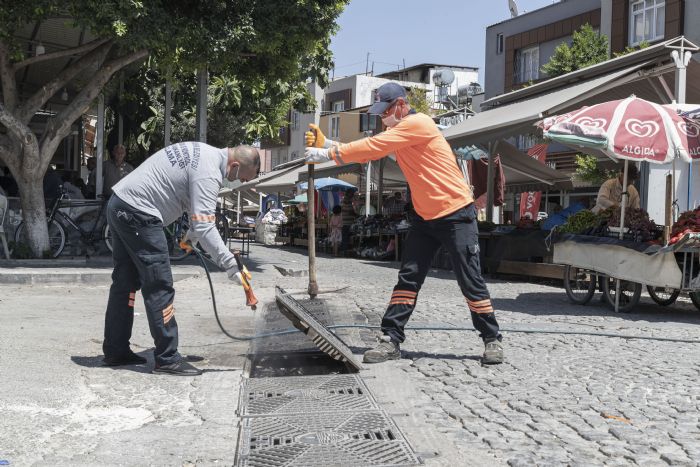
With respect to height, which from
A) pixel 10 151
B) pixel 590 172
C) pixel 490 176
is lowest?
pixel 10 151

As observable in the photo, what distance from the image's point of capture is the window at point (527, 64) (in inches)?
1555

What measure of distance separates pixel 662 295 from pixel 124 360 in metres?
7.29

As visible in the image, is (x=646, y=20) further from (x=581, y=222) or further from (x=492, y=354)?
(x=492, y=354)

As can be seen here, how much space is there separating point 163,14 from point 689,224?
7.63m

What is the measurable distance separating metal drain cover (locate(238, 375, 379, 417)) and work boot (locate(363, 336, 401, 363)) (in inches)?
18.5

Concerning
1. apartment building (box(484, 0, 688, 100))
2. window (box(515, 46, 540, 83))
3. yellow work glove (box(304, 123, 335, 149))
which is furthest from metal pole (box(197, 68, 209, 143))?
window (box(515, 46, 540, 83))

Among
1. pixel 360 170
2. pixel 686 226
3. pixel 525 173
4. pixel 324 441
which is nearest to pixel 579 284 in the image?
pixel 686 226

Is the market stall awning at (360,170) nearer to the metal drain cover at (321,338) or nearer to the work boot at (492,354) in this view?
the work boot at (492,354)

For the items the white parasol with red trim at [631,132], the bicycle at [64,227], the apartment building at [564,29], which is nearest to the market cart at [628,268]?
the white parasol with red trim at [631,132]

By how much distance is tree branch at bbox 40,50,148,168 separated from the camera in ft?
43.2

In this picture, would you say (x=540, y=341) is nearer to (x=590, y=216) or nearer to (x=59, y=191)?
(x=590, y=216)

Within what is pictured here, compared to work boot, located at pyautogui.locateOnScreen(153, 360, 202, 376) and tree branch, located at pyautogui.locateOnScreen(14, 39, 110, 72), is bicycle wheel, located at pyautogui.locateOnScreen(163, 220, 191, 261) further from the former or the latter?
work boot, located at pyautogui.locateOnScreen(153, 360, 202, 376)

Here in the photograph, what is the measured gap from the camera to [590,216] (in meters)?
10.8

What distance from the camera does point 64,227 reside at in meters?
14.3
